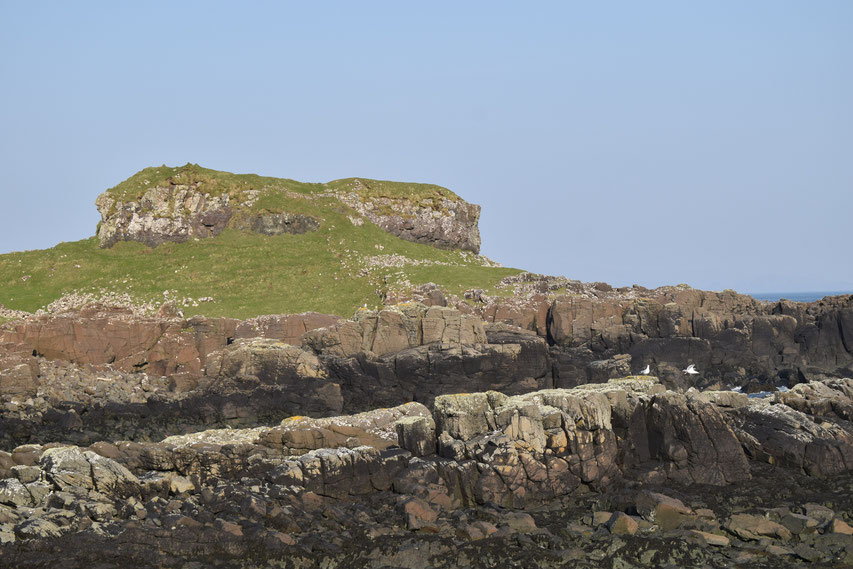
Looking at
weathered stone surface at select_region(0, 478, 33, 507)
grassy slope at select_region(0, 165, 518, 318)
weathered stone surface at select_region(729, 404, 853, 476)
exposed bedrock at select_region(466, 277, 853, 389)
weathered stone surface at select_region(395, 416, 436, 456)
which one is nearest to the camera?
weathered stone surface at select_region(0, 478, 33, 507)

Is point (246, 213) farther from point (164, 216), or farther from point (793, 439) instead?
point (793, 439)

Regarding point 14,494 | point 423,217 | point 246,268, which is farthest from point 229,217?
point 14,494

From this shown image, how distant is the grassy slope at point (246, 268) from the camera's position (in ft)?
244

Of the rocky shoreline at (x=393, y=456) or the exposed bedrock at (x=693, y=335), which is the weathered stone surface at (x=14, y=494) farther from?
the exposed bedrock at (x=693, y=335)

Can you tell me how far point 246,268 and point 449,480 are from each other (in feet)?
172

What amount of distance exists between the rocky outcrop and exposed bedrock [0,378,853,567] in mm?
56129

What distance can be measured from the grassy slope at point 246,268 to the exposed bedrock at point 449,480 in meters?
35.9

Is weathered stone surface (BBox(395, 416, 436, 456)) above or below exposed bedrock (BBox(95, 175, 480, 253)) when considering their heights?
below

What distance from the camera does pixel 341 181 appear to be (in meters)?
102

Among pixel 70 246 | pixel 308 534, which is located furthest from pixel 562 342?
pixel 70 246

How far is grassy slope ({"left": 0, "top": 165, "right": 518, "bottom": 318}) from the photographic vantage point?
74.4 metres

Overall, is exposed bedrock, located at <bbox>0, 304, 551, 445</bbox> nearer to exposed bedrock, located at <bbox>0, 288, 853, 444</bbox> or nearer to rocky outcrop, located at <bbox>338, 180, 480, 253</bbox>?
exposed bedrock, located at <bbox>0, 288, 853, 444</bbox>

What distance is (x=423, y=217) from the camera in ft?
319

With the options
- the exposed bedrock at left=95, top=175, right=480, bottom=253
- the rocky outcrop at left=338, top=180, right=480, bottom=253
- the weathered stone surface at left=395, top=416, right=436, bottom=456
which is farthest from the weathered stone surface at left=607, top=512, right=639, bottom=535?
the rocky outcrop at left=338, top=180, right=480, bottom=253
